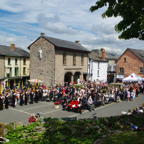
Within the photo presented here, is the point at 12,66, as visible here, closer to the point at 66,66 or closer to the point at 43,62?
the point at 43,62

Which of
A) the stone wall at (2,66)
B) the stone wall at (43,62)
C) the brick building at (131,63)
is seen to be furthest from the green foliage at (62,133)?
the brick building at (131,63)

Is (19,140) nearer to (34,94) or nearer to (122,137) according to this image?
(122,137)

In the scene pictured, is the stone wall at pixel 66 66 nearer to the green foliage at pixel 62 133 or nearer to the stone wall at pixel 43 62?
the stone wall at pixel 43 62

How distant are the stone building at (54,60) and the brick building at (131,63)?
563 inches

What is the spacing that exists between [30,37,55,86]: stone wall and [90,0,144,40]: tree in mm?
20835

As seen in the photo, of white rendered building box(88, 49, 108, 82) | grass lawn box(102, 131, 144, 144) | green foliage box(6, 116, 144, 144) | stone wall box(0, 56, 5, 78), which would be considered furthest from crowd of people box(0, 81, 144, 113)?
white rendered building box(88, 49, 108, 82)

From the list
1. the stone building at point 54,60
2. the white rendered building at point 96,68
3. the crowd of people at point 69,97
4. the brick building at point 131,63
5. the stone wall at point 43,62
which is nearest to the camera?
the crowd of people at point 69,97

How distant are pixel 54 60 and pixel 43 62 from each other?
9.40ft

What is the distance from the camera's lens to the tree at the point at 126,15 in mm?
8211

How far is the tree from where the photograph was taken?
821 centimetres

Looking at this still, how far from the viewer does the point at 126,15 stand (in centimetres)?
840

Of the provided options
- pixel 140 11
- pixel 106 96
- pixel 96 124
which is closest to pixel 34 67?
A: pixel 106 96

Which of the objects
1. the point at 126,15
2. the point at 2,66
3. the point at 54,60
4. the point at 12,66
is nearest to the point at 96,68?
the point at 54,60

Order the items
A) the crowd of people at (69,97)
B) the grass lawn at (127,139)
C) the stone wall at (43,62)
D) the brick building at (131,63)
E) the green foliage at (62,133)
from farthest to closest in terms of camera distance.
A: the brick building at (131,63)
the stone wall at (43,62)
the crowd of people at (69,97)
the green foliage at (62,133)
the grass lawn at (127,139)
